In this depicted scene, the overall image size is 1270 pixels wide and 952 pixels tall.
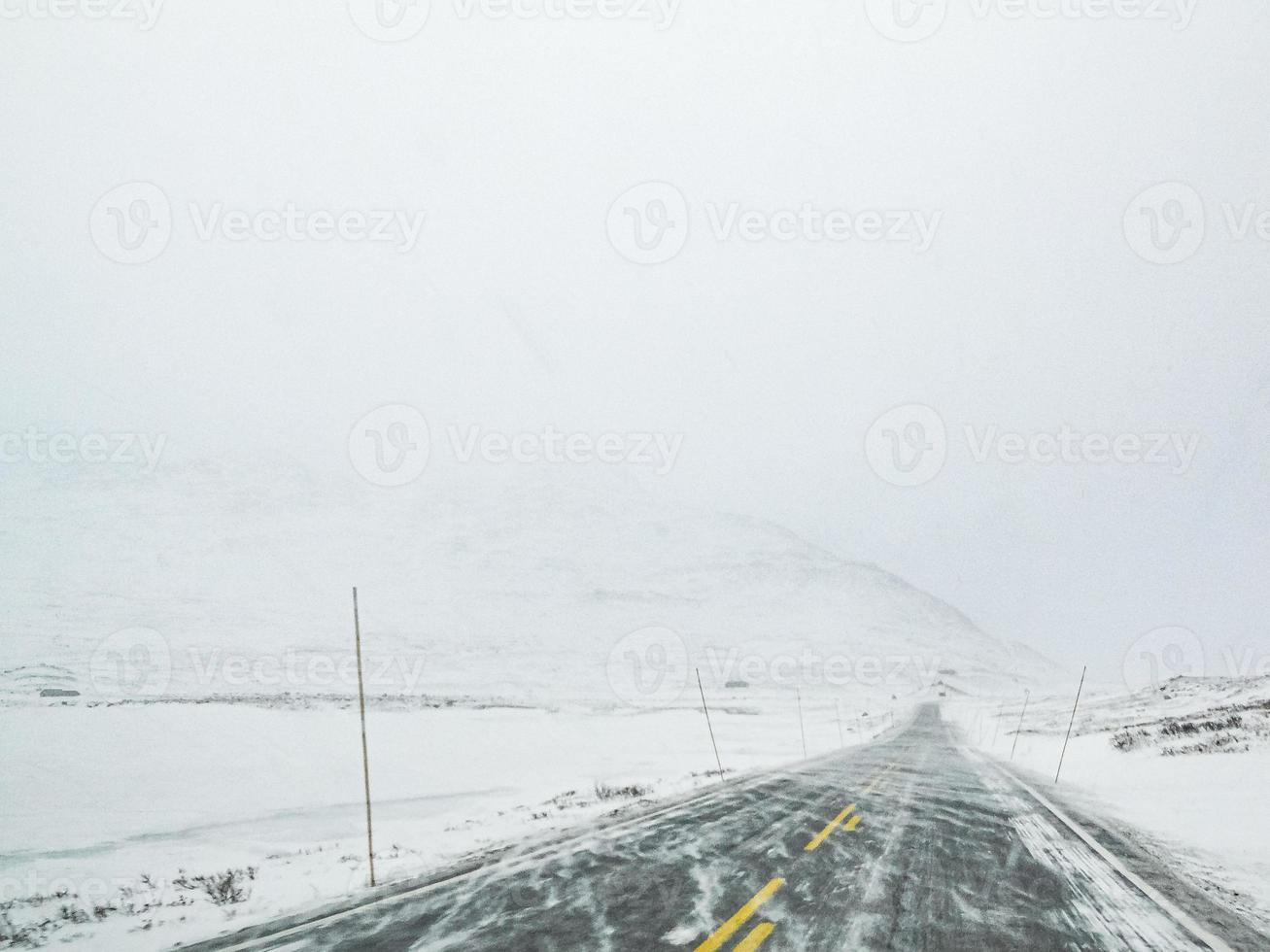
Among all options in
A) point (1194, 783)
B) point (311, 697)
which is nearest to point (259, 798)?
point (1194, 783)

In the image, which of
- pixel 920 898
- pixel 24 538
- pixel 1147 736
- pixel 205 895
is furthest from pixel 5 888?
pixel 24 538

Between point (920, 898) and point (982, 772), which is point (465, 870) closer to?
point (920, 898)

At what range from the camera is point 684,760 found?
25.5 meters

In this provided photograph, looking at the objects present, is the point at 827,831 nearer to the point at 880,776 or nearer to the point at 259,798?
the point at 880,776

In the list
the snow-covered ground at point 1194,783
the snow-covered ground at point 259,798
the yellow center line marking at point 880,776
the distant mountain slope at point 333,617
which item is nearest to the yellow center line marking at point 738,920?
the snow-covered ground at point 259,798

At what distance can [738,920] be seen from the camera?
6473mm

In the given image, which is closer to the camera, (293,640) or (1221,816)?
(1221,816)

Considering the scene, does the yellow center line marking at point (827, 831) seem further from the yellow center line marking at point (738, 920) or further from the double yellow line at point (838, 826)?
the yellow center line marking at point (738, 920)

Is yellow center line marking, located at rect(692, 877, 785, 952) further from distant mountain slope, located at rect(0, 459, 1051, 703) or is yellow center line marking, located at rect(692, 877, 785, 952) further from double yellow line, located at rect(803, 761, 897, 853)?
distant mountain slope, located at rect(0, 459, 1051, 703)

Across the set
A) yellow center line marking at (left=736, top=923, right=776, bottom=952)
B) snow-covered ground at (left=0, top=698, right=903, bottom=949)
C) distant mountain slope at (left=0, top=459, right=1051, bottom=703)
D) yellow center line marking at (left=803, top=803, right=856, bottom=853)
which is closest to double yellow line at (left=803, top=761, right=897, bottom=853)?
yellow center line marking at (left=803, top=803, right=856, bottom=853)

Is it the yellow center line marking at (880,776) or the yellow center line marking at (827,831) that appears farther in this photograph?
the yellow center line marking at (880,776)

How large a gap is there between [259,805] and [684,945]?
14009 millimetres

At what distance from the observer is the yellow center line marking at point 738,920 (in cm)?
585

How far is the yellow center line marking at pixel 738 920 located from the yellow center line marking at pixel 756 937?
0.03m
